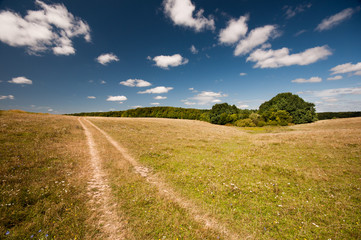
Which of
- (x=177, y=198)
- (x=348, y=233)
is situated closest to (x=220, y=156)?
(x=177, y=198)

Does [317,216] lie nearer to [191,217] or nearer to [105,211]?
[191,217]

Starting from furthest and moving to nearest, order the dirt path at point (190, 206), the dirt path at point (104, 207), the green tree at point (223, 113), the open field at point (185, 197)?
the green tree at point (223, 113) < the dirt path at point (190, 206) < the open field at point (185, 197) < the dirt path at point (104, 207)

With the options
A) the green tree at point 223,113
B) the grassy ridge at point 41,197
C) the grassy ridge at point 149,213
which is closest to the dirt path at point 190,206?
the grassy ridge at point 149,213

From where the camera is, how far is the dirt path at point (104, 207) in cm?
549

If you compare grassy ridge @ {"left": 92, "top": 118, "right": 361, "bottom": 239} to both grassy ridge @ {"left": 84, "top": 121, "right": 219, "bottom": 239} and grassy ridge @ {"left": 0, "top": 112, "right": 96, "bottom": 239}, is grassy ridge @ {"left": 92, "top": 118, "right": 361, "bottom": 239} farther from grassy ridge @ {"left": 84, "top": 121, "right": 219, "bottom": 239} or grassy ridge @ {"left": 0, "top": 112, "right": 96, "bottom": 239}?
grassy ridge @ {"left": 0, "top": 112, "right": 96, "bottom": 239}

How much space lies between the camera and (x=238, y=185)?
955cm

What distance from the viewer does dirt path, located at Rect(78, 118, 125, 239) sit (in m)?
5.49

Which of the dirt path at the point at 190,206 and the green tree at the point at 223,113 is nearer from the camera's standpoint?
the dirt path at the point at 190,206

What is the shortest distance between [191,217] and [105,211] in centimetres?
439

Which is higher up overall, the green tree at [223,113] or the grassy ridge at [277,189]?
the green tree at [223,113]

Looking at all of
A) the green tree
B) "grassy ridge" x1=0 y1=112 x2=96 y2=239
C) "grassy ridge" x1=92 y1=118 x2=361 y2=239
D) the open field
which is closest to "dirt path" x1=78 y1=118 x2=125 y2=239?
the open field

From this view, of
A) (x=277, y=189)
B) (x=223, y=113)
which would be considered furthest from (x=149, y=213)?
(x=223, y=113)

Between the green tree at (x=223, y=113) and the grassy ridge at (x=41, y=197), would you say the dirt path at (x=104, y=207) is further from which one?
the green tree at (x=223, y=113)

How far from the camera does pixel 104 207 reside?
22.8 feet
